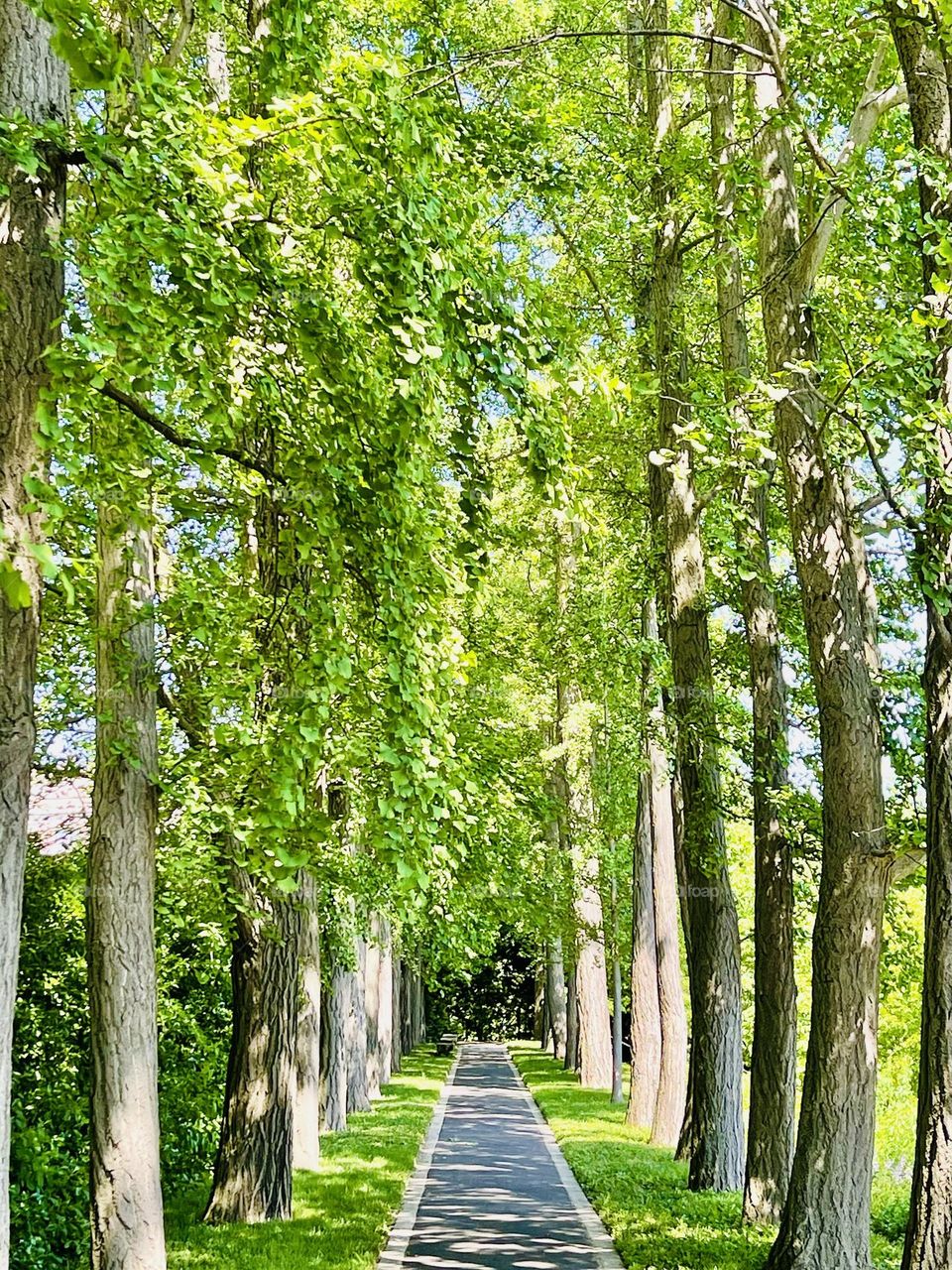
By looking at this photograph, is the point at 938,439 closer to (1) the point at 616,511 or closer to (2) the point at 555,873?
(1) the point at 616,511

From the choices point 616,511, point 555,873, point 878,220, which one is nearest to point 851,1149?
point 878,220

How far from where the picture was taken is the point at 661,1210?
1214 centimetres

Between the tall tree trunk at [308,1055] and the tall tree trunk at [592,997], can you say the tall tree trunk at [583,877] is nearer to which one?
the tall tree trunk at [592,997]

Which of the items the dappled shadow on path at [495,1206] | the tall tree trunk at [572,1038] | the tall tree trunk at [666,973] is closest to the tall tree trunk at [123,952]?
the dappled shadow on path at [495,1206]

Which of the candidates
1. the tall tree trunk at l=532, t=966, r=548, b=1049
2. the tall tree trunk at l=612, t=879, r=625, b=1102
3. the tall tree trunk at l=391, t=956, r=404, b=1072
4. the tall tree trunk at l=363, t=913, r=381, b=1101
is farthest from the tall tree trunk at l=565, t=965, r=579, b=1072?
the tall tree trunk at l=532, t=966, r=548, b=1049

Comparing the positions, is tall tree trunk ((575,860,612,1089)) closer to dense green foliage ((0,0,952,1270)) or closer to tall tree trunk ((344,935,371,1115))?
tall tree trunk ((344,935,371,1115))

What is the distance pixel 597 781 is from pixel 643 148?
14.4m

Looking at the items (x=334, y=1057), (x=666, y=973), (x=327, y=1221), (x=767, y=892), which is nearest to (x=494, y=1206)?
(x=327, y=1221)

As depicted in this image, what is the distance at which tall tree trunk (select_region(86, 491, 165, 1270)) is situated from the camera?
865 cm

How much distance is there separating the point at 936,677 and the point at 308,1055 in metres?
12.3

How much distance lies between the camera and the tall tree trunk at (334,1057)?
19.7 metres

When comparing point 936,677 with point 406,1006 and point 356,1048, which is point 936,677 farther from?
point 406,1006

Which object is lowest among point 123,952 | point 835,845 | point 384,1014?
point 384,1014

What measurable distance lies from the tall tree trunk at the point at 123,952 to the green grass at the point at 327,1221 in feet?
4.29
